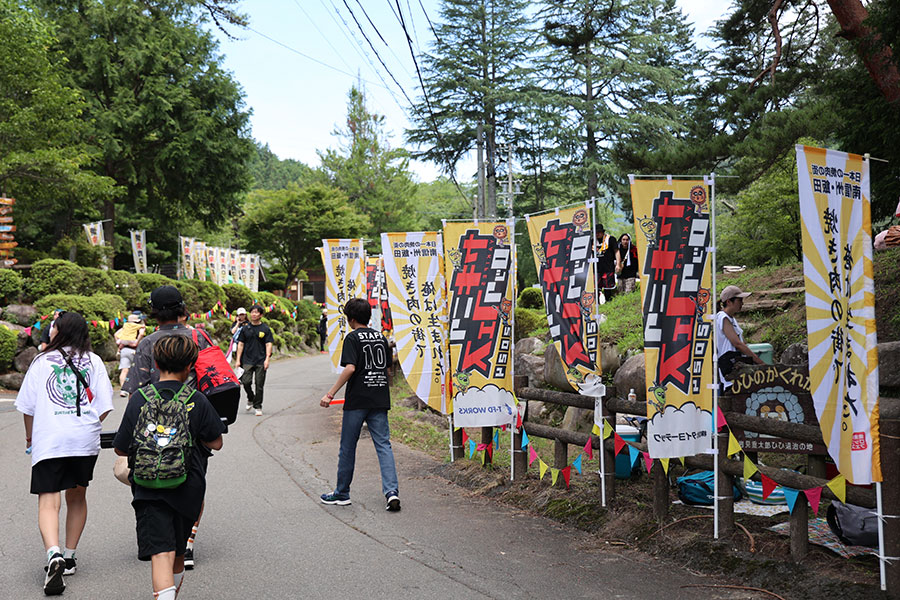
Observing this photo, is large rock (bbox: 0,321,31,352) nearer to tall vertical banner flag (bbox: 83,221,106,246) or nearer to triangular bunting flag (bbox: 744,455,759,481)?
tall vertical banner flag (bbox: 83,221,106,246)

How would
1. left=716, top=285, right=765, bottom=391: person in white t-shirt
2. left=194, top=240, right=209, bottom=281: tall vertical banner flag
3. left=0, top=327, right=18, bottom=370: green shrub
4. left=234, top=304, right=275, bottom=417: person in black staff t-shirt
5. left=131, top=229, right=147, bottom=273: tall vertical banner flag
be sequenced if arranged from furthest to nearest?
left=194, top=240, right=209, bottom=281: tall vertical banner flag → left=131, top=229, right=147, bottom=273: tall vertical banner flag → left=0, top=327, right=18, bottom=370: green shrub → left=234, top=304, right=275, bottom=417: person in black staff t-shirt → left=716, top=285, right=765, bottom=391: person in white t-shirt

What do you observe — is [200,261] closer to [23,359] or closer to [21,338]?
[21,338]

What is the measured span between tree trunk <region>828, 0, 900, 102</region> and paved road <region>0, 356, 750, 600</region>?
18.8 ft

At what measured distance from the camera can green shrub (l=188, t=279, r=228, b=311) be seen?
2827 centimetres

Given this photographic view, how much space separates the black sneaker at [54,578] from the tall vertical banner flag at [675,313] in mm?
4033

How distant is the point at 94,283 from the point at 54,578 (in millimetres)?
18765

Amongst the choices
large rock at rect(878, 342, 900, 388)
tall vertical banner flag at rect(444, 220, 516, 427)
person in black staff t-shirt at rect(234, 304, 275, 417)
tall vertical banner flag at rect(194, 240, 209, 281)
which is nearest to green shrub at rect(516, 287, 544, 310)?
person in black staff t-shirt at rect(234, 304, 275, 417)

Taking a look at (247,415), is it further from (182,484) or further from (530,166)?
(530,166)

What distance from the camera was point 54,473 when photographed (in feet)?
15.8

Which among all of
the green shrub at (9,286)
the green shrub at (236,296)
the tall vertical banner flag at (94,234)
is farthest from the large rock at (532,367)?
the green shrub at (236,296)

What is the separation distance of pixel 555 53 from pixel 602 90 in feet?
8.58

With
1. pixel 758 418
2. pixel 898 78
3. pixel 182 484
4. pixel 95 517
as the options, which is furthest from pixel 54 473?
pixel 898 78

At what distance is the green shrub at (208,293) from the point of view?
2827 cm

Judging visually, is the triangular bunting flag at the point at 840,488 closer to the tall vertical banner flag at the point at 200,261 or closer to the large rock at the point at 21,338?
the large rock at the point at 21,338
